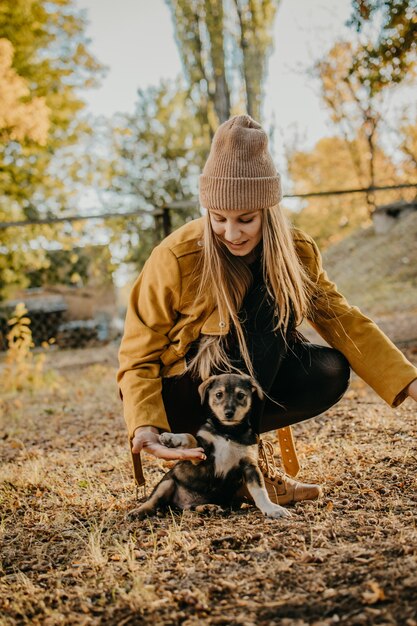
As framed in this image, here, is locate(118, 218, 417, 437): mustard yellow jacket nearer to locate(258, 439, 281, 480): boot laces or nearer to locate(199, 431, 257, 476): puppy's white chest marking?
locate(199, 431, 257, 476): puppy's white chest marking

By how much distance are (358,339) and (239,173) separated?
35.6 inches

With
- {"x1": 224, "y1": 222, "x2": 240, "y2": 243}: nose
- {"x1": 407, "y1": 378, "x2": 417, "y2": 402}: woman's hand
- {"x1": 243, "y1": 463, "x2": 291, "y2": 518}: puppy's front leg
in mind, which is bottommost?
{"x1": 243, "y1": 463, "x2": 291, "y2": 518}: puppy's front leg

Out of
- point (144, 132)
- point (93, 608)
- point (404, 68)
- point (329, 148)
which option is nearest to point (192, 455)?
point (93, 608)

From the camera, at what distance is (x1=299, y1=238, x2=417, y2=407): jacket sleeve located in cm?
266

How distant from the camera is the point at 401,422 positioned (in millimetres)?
3797

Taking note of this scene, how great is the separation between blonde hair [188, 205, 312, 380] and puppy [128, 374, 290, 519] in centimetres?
13

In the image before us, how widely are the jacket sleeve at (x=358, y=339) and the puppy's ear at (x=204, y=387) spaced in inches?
23.7

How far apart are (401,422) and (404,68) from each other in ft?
11.2

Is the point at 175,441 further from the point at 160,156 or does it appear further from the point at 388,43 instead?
the point at 160,156

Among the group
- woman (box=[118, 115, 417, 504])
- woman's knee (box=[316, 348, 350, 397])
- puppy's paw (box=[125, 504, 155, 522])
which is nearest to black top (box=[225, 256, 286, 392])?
woman (box=[118, 115, 417, 504])

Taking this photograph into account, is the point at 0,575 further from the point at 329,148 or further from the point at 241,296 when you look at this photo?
the point at 329,148

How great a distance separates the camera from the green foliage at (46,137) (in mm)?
11328

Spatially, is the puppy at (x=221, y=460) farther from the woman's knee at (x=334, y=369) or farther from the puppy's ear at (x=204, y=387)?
the woman's knee at (x=334, y=369)

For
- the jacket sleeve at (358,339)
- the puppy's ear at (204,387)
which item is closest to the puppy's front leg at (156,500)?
the puppy's ear at (204,387)
